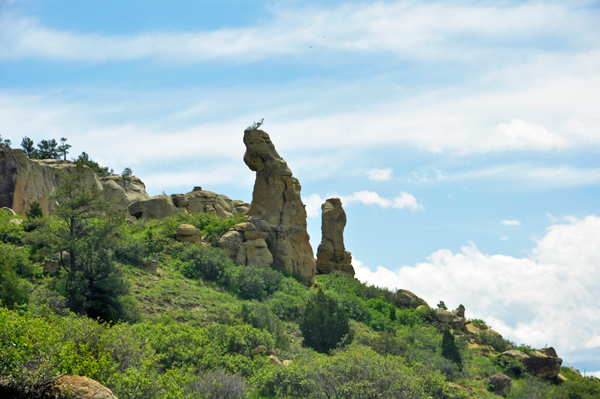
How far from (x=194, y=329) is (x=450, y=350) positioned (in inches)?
723

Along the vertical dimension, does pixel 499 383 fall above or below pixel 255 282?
below

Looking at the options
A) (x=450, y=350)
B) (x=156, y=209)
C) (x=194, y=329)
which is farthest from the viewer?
(x=156, y=209)

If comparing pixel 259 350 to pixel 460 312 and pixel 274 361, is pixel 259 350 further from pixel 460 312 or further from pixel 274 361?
pixel 460 312

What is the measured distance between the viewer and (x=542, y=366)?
34.5 metres

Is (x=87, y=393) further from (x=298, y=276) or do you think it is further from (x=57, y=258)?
(x=298, y=276)

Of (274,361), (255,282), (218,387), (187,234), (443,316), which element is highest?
(187,234)

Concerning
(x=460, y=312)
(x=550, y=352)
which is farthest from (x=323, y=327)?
(x=460, y=312)

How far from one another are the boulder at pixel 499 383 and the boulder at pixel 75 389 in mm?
26200

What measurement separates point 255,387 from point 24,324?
8.56 m

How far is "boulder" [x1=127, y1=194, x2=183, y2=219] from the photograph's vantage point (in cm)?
4878

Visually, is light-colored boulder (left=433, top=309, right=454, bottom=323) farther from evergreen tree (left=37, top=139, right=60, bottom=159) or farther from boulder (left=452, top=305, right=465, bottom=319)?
evergreen tree (left=37, top=139, right=60, bottom=159)

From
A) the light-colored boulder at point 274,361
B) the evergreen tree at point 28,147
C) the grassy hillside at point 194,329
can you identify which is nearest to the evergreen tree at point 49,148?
the evergreen tree at point 28,147

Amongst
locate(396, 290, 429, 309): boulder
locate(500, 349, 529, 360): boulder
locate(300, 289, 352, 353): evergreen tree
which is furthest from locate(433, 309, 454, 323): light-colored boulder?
locate(300, 289, 352, 353): evergreen tree

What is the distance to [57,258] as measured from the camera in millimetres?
27078
